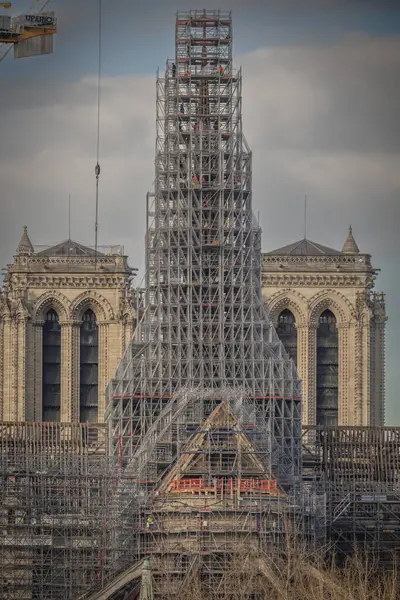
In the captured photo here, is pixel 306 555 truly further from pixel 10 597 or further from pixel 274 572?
pixel 10 597

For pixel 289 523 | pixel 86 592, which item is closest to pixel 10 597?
pixel 86 592

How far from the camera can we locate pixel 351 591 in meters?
188

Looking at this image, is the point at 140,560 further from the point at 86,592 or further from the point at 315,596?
the point at 315,596

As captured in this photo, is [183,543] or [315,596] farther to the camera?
[183,543]

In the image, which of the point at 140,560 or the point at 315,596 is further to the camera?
the point at 140,560

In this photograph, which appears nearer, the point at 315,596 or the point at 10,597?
the point at 315,596

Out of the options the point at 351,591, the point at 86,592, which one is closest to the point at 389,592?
the point at 351,591

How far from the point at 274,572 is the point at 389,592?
7157 mm

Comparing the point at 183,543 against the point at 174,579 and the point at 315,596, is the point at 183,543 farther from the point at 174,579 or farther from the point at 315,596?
the point at 315,596

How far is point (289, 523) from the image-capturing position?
7854 inches

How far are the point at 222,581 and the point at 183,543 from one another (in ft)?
23.8

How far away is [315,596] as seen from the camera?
186 metres

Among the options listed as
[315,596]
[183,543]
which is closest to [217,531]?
[183,543]

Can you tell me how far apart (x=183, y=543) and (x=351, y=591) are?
49.8 feet
